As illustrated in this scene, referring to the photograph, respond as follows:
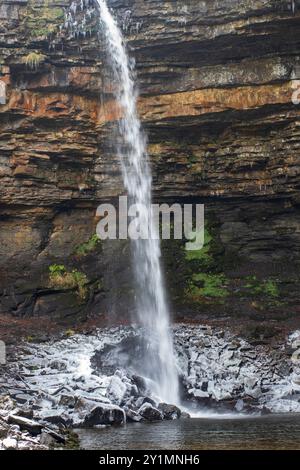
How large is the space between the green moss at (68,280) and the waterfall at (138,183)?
5.72 feet

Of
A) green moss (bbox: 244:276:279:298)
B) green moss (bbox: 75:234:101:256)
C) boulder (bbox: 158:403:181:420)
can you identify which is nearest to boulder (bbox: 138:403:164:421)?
boulder (bbox: 158:403:181:420)

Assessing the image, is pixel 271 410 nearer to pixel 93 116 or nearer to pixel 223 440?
pixel 223 440

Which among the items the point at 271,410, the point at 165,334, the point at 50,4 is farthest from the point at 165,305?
the point at 50,4

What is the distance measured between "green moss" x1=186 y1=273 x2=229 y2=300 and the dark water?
796cm

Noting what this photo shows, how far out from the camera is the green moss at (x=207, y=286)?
835 inches

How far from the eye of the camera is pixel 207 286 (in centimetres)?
2152

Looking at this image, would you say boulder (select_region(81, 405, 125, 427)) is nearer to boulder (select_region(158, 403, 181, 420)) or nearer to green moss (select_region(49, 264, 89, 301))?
boulder (select_region(158, 403, 181, 420))

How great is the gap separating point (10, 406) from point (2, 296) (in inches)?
341

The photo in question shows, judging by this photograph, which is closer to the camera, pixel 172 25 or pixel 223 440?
pixel 223 440

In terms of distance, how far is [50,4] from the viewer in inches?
830

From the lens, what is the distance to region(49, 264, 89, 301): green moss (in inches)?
832

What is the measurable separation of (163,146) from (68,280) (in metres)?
5.53
